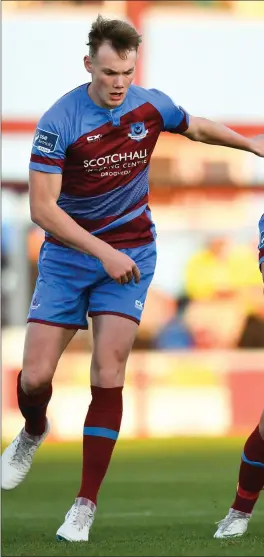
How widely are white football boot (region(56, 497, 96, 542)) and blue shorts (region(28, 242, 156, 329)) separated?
0.88 meters

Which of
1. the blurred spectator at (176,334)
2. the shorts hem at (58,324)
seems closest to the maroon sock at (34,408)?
the shorts hem at (58,324)

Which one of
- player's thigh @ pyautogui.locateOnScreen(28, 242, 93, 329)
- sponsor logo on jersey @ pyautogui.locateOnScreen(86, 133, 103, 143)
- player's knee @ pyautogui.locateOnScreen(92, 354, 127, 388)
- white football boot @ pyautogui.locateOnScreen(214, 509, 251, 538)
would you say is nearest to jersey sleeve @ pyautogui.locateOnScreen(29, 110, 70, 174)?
sponsor logo on jersey @ pyautogui.locateOnScreen(86, 133, 103, 143)

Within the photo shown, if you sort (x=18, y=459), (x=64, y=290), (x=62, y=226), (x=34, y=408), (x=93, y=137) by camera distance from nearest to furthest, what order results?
1. (x=62, y=226)
2. (x=93, y=137)
3. (x=64, y=290)
4. (x=34, y=408)
5. (x=18, y=459)

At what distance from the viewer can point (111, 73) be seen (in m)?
6.75

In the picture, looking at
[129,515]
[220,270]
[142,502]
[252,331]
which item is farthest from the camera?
[220,270]

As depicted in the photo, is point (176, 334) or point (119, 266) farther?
point (176, 334)

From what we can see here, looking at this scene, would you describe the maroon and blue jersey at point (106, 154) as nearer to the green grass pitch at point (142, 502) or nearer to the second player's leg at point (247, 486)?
the second player's leg at point (247, 486)

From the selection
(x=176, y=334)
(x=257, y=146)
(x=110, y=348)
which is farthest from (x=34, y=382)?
(x=176, y=334)

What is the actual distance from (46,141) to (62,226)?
0.38m

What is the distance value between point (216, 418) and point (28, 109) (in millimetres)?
3934

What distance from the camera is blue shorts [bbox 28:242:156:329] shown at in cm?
718

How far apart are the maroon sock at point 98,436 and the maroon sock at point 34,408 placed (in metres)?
0.52

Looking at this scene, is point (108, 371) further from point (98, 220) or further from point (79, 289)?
point (98, 220)

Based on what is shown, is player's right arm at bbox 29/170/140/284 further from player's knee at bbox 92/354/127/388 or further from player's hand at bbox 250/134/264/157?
player's hand at bbox 250/134/264/157
